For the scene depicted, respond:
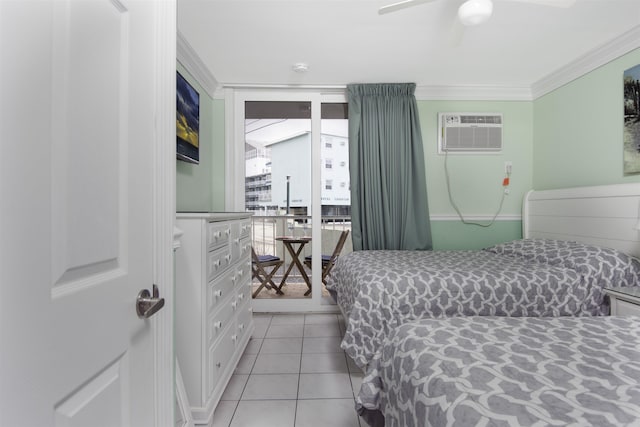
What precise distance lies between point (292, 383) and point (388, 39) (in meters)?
2.56

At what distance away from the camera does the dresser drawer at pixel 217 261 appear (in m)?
1.60

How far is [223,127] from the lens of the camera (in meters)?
3.19

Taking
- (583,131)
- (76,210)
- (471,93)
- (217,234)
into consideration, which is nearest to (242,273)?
(217,234)

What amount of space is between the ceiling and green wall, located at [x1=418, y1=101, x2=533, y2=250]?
27 cm

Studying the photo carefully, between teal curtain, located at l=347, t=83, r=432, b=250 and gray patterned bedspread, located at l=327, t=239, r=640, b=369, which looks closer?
gray patterned bedspread, located at l=327, t=239, r=640, b=369

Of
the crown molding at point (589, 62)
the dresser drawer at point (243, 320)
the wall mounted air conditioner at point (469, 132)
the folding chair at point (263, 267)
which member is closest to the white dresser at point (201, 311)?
the dresser drawer at point (243, 320)

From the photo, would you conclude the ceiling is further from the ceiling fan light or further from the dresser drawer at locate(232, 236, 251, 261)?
the dresser drawer at locate(232, 236, 251, 261)

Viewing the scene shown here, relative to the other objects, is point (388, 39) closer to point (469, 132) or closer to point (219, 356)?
point (469, 132)

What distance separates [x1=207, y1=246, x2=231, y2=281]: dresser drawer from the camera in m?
1.60

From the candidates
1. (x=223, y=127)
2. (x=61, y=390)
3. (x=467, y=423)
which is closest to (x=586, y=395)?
(x=467, y=423)

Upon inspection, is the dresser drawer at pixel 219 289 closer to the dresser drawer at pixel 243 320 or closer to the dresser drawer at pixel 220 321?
the dresser drawer at pixel 220 321

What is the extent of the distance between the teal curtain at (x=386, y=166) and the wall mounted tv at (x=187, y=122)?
149 centimetres

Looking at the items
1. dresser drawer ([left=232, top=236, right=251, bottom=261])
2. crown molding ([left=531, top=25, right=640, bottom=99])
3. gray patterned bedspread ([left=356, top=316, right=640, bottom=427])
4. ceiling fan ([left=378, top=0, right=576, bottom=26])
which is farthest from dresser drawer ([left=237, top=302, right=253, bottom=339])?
crown molding ([left=531, top=25, right=640, bottom=99])

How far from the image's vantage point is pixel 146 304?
0.74 meters
